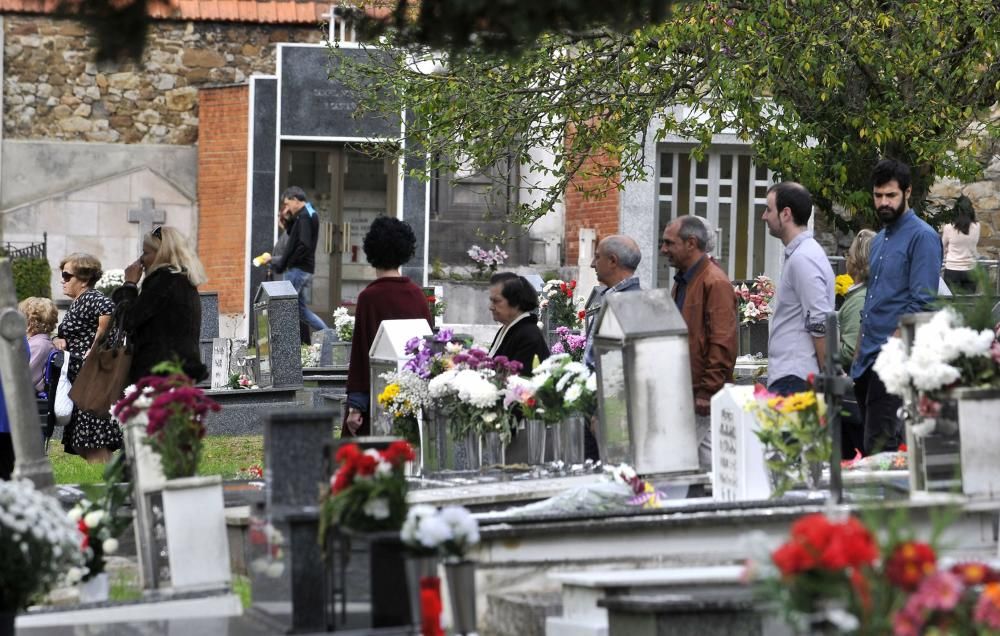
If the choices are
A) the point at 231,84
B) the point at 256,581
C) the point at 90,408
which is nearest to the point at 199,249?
the point at 231,84

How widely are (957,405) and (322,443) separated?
2.25 metres

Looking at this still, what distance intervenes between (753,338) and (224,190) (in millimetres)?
9492

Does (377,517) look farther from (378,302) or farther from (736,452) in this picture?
(378,302)

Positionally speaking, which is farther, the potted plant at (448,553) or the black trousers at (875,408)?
the black trousers at (875,408)

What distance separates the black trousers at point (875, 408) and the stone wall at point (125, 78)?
17.1 meters

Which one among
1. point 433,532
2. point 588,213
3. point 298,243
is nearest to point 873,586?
point 433,532

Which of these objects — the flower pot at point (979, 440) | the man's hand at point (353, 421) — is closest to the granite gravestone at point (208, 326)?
the man's hand at point (353, 421)

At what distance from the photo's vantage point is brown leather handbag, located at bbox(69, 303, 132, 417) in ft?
31.1

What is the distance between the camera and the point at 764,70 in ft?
43.5

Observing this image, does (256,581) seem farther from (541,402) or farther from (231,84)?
(231,84)

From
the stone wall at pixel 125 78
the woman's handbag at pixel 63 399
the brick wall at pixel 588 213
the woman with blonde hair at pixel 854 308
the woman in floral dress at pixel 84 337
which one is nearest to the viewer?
the woman with blonde hair at pixel 854 308

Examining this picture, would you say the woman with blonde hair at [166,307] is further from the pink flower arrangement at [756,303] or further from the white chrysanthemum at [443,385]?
the pink flower arrangement at [756,303]

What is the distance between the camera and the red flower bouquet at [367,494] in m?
5.28

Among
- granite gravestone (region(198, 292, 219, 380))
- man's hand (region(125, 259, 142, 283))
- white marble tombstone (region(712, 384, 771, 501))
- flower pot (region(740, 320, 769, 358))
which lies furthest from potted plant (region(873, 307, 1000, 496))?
granite gravestone (region(198, 292, 219, 380))
